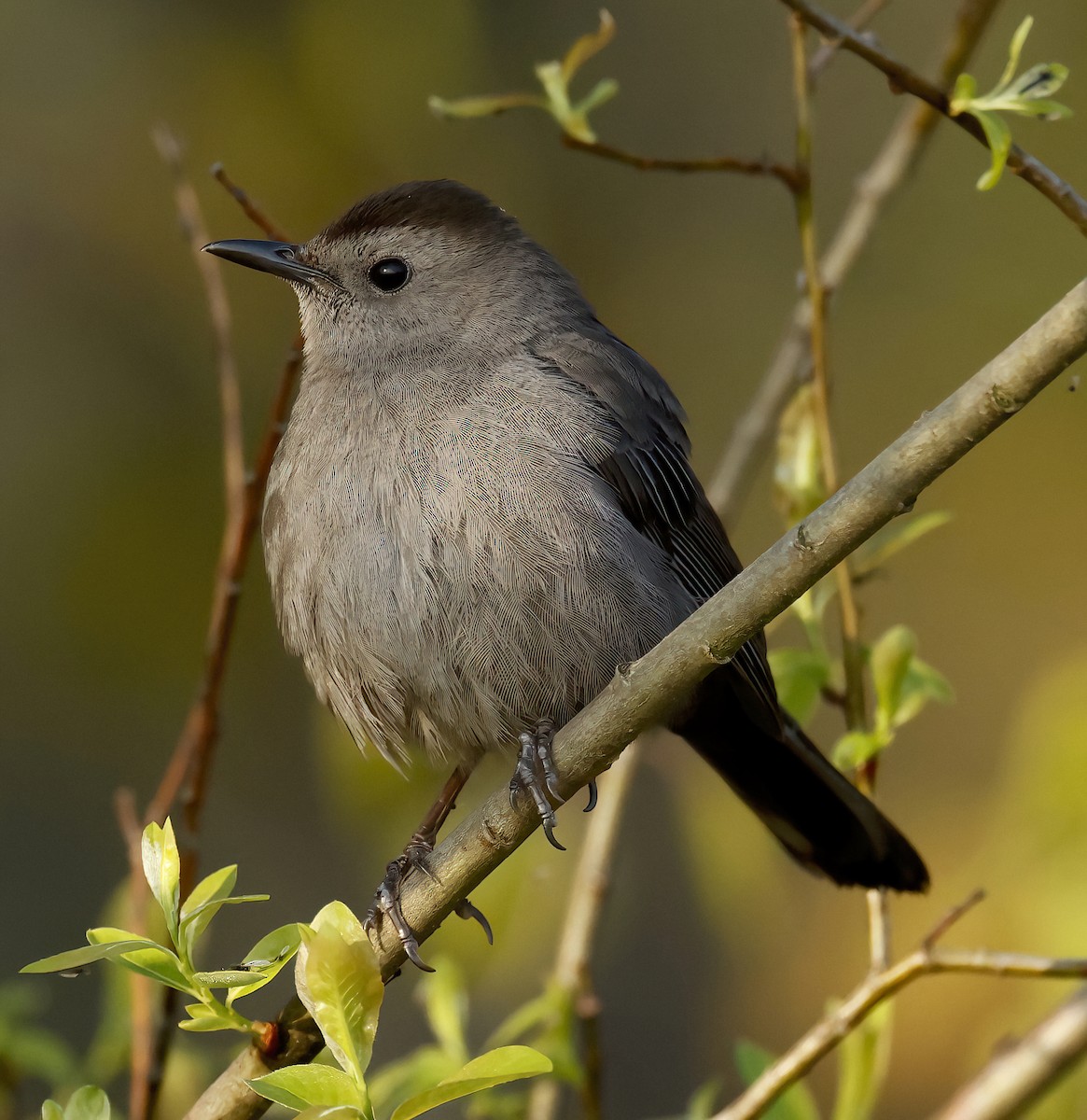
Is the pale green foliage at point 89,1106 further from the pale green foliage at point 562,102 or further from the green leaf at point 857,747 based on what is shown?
the pale green foliage at point 562,102

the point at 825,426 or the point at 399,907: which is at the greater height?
the point at 825,426

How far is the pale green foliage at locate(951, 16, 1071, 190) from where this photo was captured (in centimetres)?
245

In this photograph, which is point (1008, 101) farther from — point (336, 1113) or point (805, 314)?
point (336, 1113)

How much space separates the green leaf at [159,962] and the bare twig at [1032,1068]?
4.36 ft

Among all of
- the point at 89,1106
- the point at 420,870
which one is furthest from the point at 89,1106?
the point at 420,870

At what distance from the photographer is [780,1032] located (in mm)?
5934

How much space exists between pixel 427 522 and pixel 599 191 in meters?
4.30

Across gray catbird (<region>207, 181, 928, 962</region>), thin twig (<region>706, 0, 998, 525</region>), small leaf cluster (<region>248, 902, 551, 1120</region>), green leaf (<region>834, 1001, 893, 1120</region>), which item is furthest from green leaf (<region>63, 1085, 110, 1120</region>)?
thin twig (<region>706, 0, 998, 525</region>)

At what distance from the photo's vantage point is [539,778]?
2807 millimetres

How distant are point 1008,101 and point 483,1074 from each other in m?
1.84

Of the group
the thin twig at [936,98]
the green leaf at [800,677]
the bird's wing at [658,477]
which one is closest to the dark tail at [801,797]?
the bird's wing at [658,477]

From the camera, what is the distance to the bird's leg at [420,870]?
272cm

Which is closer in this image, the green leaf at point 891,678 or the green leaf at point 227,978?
the green leaf at point 227,978

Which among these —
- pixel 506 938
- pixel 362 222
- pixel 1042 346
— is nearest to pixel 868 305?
pixel 362 222
